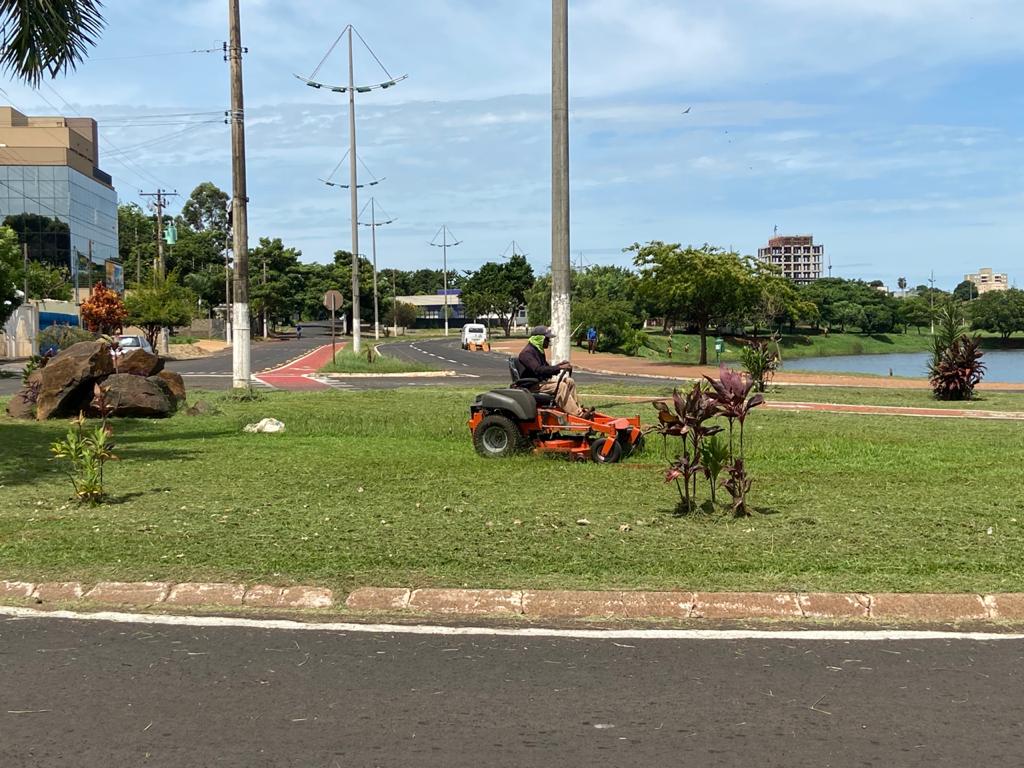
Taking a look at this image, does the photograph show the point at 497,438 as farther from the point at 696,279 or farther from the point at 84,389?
the point at 696,279

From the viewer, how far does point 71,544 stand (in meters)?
7.04

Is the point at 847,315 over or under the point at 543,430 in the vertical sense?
over

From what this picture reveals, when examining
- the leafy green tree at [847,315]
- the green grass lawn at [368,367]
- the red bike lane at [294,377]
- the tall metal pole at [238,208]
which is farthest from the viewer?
the leafy green tree at [847,315]

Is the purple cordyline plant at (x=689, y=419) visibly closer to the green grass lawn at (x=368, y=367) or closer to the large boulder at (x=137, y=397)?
the large boulder at (x=137, y=397)

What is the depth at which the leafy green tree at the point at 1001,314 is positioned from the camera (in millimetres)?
92000

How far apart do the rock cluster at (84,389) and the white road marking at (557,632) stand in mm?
11468

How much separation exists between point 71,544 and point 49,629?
167cm

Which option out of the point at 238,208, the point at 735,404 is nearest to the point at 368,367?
the point at 238,208

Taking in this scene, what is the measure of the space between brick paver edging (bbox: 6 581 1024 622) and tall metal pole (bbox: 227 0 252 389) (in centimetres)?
1489

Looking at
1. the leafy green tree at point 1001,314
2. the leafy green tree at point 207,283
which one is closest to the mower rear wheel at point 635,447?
the leafy green tree at point 1001,314

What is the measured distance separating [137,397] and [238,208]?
573cm

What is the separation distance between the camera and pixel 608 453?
11.2m

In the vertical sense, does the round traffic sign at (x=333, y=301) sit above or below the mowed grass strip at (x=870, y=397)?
above

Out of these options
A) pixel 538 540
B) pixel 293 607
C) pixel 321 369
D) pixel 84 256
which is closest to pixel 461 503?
pixel 538 540
